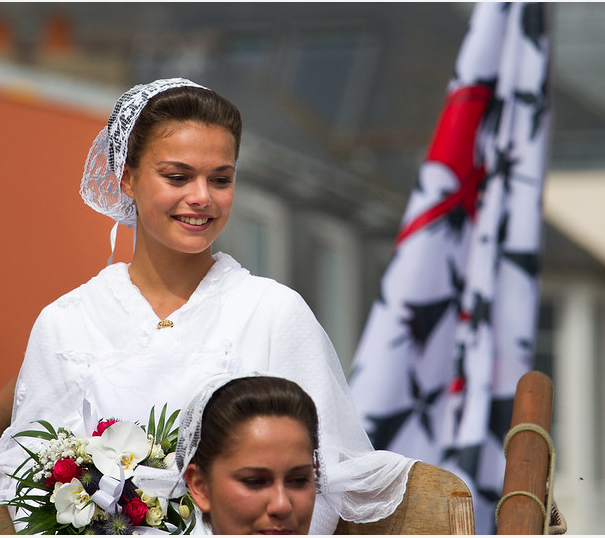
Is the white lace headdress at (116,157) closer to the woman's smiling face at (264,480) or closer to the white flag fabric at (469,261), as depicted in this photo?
the woman's smiling face at (264,480)

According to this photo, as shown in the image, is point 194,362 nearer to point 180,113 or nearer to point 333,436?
point 333,436

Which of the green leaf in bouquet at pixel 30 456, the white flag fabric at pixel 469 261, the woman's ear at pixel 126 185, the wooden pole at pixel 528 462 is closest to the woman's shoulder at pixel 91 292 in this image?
the woman's ear at pixel 126 185

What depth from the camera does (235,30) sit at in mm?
8547

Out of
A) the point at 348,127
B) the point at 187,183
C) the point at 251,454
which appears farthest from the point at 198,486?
the point at 348,127

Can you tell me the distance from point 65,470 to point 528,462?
73 centimetres

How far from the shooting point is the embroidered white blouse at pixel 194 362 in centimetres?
191

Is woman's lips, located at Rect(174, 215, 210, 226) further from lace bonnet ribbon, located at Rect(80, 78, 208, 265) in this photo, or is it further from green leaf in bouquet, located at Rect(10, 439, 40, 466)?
green leaf in bouquet, located at Rect(10, 439, 40, 466)

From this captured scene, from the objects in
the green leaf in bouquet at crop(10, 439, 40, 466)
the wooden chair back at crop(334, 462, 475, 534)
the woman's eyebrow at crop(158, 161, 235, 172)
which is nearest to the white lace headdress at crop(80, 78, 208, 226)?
the woman's eyebrow at crop(158, 161, 235, 172)

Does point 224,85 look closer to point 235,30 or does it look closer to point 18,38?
point 235,30

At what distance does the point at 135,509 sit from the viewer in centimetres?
174

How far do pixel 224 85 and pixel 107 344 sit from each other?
6293mm

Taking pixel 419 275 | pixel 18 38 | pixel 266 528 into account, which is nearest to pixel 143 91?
pixel 266 528

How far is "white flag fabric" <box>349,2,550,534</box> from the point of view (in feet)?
9.83

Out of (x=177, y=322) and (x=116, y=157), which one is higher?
(x=116, y=157)
